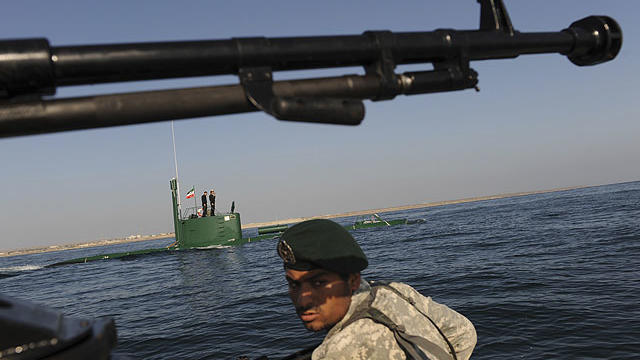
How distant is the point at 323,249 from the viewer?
1754 millimetres

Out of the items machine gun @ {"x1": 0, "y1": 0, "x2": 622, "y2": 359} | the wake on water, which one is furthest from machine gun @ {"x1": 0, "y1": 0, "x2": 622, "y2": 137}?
the wake on water

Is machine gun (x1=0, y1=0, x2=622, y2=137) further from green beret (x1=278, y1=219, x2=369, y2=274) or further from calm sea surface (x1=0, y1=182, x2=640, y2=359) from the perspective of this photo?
calm sea surface (x1=0, y1=182, x2=640, y2=359)

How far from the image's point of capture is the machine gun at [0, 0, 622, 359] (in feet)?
4.43

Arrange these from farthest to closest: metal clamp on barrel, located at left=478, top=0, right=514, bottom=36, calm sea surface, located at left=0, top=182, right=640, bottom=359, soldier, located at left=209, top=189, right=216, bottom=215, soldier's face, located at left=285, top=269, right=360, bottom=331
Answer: soldier, located at left=209, top=189, right=216, bottom=215, calm sea surface, located at left=0, top=182, right=640, bottom=359, metal clamp on barrel, located at left=478, top=0, right=514, bottom=36, soldier's face, located at left=285, top=269, right=360, bottom=331

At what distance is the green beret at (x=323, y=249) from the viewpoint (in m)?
1.75

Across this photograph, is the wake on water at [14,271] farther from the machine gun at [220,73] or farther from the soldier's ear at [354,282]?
the soldier's ear at [354,282]

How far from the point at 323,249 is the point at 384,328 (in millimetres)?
417

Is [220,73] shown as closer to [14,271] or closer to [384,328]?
[384,328]

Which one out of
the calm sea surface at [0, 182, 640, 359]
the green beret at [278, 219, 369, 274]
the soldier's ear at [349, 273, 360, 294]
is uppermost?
the green beret at [278, 219, 369, 274]

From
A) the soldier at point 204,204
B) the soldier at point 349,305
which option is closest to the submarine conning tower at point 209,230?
the soldier at point 204,204

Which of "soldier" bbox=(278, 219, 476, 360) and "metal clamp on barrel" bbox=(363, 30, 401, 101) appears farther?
"metal clamp on barrel" bbox=(363, 30, 401, 101)

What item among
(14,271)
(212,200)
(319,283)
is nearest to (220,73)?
(319,283)

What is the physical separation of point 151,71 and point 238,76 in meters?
0.36

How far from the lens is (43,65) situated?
1491 mm
